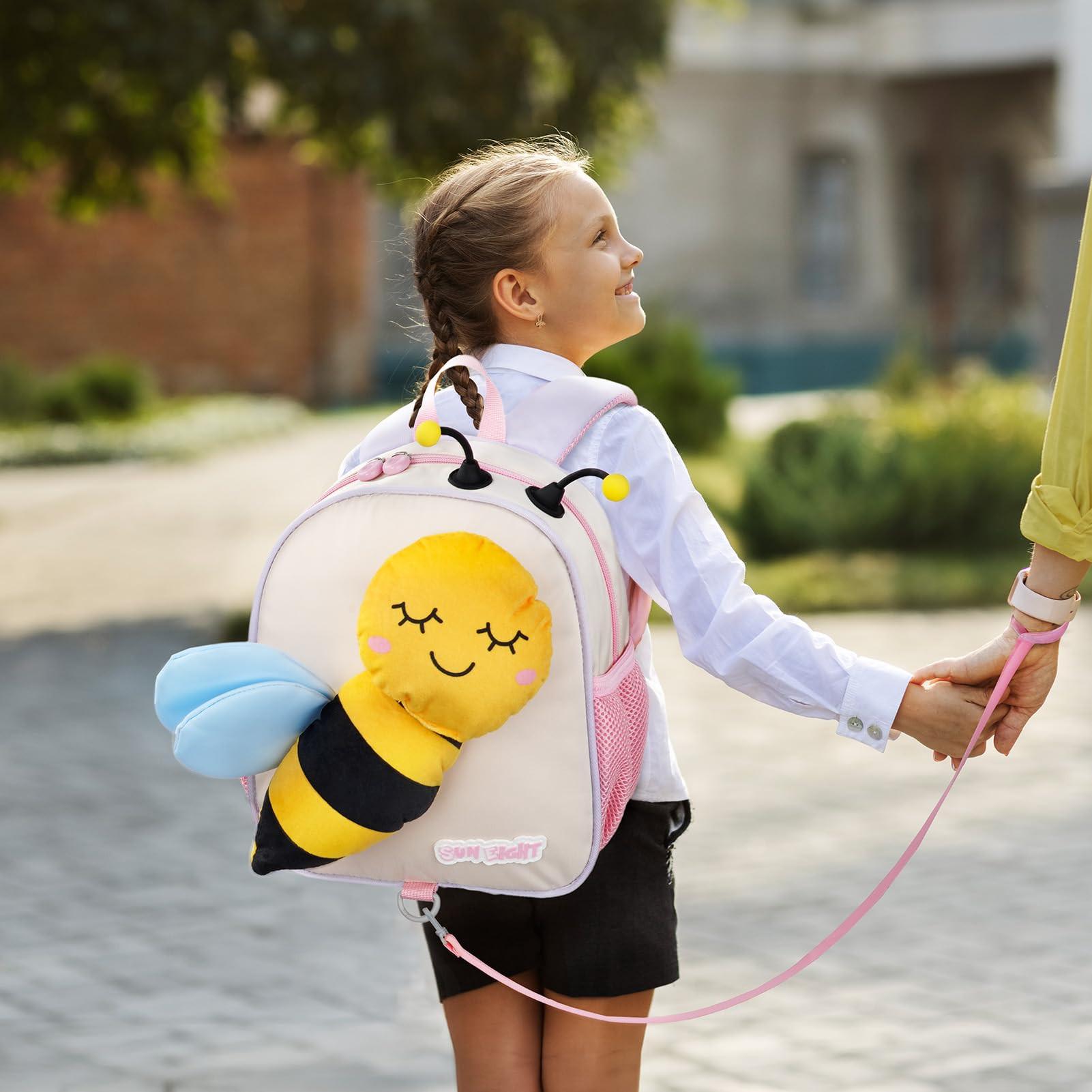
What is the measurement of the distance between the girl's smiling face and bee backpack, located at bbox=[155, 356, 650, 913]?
0.11 meters

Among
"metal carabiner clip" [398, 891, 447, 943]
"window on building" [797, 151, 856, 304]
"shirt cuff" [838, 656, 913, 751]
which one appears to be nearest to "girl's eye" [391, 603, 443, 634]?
"metal carabiner clip" [398, 891, 447, 943]

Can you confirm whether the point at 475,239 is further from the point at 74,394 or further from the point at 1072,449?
the point at 74,394

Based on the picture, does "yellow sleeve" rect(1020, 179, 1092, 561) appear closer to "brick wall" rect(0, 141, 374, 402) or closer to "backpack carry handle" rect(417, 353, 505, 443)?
"backpack carry handle" rect(417, 353, 505, 443)

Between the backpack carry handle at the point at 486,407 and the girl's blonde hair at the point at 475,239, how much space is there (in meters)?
0.01

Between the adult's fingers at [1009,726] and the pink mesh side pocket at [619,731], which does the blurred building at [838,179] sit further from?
the pink mesh side pocket at [619,731]

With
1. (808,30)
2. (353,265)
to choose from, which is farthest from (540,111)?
(808,30)

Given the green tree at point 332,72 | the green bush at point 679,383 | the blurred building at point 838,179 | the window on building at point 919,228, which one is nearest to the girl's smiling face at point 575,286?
the green tree at point 332,72

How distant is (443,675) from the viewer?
2.18 metres

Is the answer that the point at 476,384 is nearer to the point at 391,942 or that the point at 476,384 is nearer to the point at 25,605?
the point at 391,942

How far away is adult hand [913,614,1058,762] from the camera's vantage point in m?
2.47

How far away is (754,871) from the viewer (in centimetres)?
542

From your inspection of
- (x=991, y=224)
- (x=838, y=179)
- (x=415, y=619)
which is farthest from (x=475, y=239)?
(x=991, y=224)

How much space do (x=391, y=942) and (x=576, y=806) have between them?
273cm

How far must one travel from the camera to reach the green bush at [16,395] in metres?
25.0
